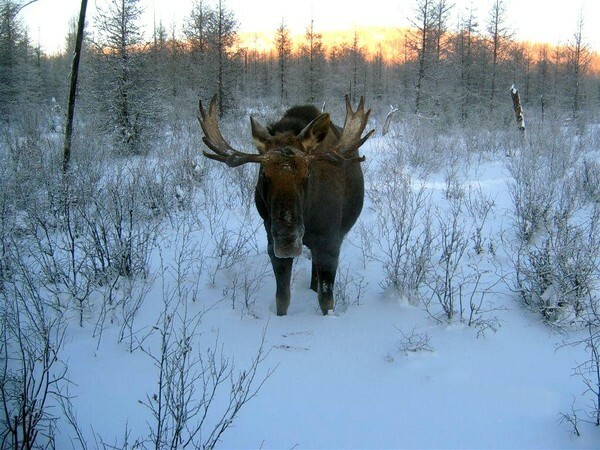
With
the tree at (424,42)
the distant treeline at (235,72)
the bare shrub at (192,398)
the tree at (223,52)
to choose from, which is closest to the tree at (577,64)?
the distant treeline at (235,72)

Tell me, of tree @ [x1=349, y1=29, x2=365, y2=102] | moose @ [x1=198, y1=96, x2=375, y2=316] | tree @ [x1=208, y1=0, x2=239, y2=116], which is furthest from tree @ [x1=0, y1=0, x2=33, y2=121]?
tree @ [x1=349, y1=29, x2=365, y2=102]

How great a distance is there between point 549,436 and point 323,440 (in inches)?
54.9

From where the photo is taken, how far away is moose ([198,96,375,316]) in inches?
129

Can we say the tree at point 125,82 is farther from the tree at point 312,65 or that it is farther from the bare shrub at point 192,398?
the tree at point 312,65

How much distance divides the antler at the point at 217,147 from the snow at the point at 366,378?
4.74 feet

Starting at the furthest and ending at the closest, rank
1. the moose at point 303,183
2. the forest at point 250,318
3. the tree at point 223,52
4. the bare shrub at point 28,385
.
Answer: the tree at point 223,52, the moose at point 303,183, the forest at point 250,318, the bare shrub at point 28,385

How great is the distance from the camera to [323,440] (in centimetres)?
248

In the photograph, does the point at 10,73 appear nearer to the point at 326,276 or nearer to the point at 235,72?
the point at 235,72

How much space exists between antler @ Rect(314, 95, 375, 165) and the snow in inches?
62.0

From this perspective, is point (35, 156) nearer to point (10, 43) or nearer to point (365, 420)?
point (365, 420)

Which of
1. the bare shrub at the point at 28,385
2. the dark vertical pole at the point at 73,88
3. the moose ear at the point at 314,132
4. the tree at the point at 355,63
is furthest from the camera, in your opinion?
the tree at the point at 355,63

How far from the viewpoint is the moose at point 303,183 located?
10.7 feet

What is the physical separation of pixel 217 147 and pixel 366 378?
2.50 metres

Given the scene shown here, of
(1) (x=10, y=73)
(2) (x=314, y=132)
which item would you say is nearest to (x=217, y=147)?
(2) (x=314, y=132)
